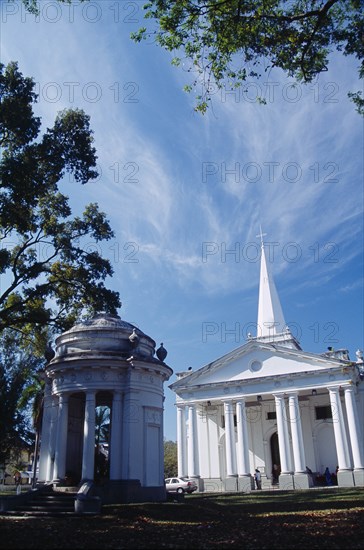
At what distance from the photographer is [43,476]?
17.0 meters

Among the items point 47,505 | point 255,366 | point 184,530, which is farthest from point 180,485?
point 184,530

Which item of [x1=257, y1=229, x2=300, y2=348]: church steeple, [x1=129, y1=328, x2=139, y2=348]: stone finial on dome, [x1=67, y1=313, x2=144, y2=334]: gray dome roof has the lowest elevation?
[x1=129, y1=328, x2=139, y2=348]: stone finial on dome

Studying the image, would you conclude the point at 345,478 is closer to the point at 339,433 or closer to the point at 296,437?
the point at 339,433

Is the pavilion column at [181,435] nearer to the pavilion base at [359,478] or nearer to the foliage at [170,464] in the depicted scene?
the pavilion base at [359,478]

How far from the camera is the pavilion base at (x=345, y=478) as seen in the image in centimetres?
3050

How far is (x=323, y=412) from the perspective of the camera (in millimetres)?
38188

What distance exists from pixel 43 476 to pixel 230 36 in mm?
15206

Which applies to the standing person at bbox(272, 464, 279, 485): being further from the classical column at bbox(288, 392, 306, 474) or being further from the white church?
the classical column at bbox(288, 392, 306, 474)

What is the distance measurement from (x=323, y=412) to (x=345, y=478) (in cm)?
791

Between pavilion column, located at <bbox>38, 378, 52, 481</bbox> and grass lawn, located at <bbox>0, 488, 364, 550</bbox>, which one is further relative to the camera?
pavilion column, located at <bbox>38, 378, 52, 481</bbox>

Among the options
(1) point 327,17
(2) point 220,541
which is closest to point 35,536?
(2) point 220,541

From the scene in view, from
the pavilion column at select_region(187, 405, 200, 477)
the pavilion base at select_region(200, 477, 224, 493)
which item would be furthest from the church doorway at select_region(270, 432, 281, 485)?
the pavilion column at select_region(187, 405, 200, 477)

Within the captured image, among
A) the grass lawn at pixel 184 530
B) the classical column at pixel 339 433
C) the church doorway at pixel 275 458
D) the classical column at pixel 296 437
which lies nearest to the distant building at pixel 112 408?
the grass lawn at pixel 184 530

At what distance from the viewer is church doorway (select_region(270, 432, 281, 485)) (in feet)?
123
